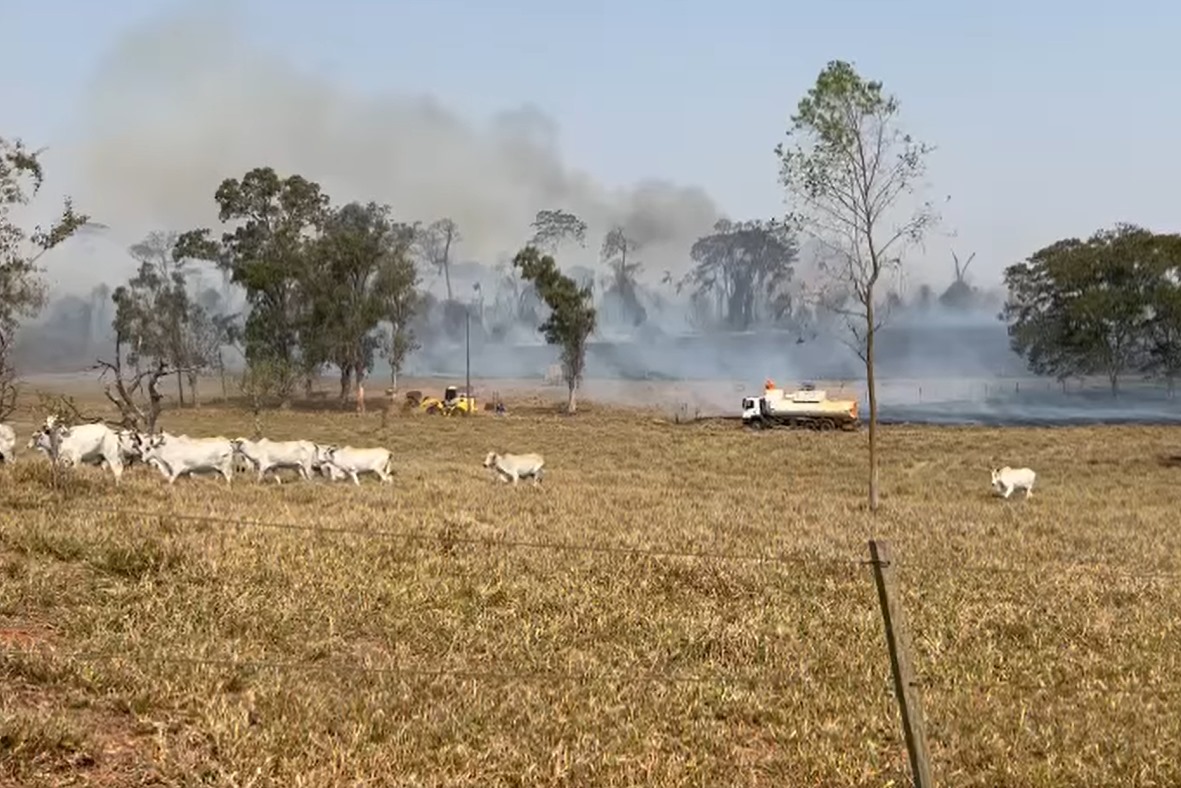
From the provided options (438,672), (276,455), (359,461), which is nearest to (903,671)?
(438,672)

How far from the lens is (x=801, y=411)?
5659cm

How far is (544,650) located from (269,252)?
7246 centimetres

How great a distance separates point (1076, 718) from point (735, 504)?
13938 mm

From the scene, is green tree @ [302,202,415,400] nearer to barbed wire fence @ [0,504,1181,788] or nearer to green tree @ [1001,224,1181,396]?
green tree @ [1001,224,1181,396]

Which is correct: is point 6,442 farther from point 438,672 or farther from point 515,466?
point 438,672

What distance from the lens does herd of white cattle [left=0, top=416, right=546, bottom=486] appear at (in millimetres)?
21812

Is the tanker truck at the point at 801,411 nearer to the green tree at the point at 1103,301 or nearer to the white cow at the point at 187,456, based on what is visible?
the green tree at the point at 1103,301

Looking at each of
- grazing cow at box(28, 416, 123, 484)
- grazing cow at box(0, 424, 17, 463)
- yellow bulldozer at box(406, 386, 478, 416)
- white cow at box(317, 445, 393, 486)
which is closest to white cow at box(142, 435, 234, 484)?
grazing cow at box(28, 416, 123, 484)

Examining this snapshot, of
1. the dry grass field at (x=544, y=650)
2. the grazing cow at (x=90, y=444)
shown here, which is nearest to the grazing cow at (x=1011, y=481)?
the dry grass field at (x=544, y=650)

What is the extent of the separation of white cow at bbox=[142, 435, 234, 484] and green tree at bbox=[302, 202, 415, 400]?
51.0 metres

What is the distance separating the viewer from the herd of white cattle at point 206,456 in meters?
21.8

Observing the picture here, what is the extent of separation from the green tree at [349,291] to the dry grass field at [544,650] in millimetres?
58402

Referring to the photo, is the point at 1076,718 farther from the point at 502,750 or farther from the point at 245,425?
the point at 245,425

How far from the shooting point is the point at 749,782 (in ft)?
20.4
